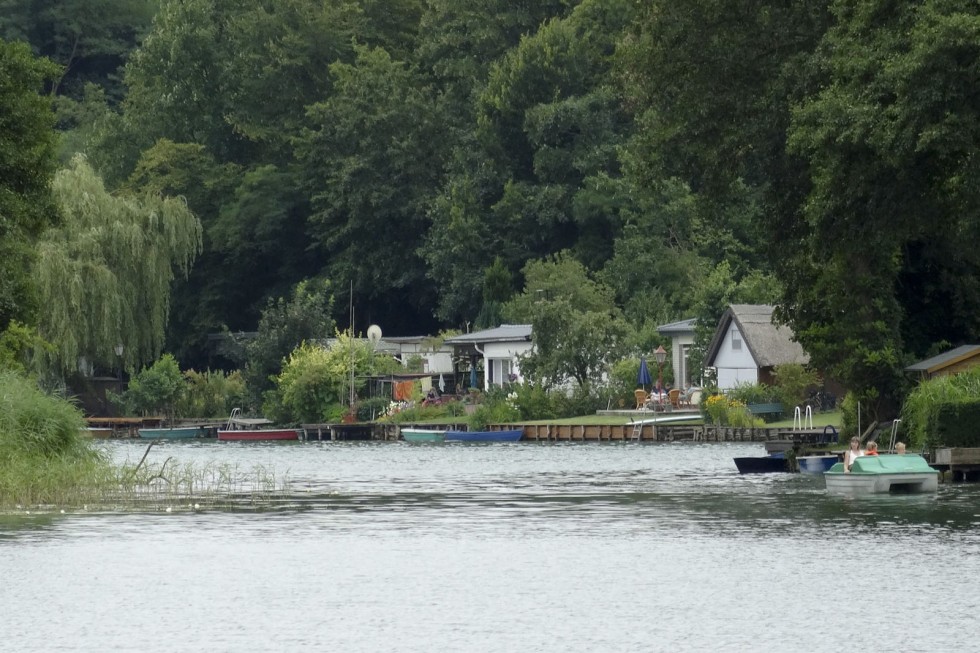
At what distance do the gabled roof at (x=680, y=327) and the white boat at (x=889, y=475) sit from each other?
1752 inches

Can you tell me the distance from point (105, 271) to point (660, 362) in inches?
976

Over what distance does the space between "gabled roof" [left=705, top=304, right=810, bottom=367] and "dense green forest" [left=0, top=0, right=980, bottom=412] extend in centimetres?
A: 291

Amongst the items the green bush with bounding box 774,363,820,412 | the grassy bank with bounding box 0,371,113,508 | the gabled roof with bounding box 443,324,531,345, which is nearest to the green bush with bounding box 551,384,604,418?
the gabled roof with bounding box 443,324,531,345

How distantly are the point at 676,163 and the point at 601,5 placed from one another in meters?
55.6

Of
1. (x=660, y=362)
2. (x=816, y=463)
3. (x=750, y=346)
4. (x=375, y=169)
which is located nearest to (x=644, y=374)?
(x=660, y=362)

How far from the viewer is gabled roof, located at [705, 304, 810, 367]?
78.6 metres

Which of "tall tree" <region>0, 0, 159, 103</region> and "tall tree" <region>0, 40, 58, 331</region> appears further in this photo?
"tall tree" <region>0, 0, 159, 103</region>

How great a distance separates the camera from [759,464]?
51188 millimetres

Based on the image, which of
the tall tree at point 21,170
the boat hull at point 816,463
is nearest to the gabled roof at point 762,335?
the boat hull at point 816,463

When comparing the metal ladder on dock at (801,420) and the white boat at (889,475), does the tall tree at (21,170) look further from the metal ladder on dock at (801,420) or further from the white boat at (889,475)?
the metal ladder on dock at (801,420)

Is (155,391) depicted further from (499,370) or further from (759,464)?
(759,464)

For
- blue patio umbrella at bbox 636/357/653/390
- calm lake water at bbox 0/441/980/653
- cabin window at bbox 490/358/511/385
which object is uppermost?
cabin window at bbox 490/358/511/385

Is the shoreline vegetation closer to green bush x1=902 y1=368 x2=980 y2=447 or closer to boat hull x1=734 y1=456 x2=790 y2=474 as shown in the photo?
Answer: boat hull x1=734 y1=456 x2=790 y2=474

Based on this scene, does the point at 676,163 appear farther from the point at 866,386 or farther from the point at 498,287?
the point at 498,287
